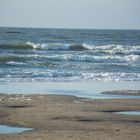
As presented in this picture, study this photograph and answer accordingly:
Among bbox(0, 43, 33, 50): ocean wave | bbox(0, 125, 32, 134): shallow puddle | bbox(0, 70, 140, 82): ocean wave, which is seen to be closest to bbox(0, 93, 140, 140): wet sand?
bbox(0, 125, 32, 134): shallow puddle

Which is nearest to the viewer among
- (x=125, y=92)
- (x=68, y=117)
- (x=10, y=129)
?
(x=10, y=129)

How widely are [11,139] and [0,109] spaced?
3995 mm

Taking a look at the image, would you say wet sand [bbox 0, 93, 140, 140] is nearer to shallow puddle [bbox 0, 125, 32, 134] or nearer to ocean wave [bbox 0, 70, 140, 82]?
shallow puddle [bbox 0, 125, 32, 134]

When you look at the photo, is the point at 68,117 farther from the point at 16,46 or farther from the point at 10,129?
the point at 16,46

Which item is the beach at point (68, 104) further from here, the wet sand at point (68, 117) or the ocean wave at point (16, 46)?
the ocean wave at point (16, 46)

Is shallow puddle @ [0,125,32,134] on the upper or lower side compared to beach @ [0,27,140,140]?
lower

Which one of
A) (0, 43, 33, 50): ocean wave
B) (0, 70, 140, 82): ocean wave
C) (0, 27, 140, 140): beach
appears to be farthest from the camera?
(0, 43, 33, 50): ocean wave

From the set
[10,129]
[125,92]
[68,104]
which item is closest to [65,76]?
[125,92]

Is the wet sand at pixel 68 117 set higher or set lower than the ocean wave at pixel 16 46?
lower

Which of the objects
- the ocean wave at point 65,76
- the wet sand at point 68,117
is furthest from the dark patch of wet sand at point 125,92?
the ocean wave at point 65,76

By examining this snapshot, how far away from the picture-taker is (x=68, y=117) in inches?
523

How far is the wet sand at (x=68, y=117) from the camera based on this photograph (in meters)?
11.0

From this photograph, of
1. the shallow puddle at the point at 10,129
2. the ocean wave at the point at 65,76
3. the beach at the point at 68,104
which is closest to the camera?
the beach at the point at 68,104

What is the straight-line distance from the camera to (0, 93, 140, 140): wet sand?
11.0 m
